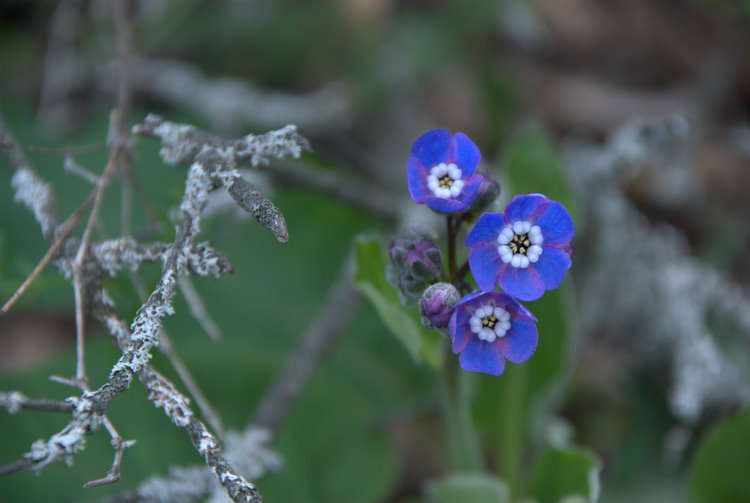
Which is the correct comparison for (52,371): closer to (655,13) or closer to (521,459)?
(521,459)

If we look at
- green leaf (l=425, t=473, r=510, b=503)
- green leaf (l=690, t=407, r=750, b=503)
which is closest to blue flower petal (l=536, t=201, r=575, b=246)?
green leaf (l=425, t=473, r=510, b=503)

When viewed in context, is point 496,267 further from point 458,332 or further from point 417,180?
point 417,180

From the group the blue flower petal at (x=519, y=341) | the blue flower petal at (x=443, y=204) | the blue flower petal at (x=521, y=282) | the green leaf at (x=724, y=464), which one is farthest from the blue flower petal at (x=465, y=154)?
the green leaf at (x=724, y=464)

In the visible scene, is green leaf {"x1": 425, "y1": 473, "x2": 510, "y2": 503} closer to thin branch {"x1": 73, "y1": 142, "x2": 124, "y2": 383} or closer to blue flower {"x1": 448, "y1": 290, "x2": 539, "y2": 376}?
blue flower {"x1": 448, "y1": 290, "x2": 539, "y2": 376}

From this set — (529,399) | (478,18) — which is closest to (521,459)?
(529,399)

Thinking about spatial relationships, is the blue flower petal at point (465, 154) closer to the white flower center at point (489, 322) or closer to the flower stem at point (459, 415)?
the white flower center at point (489, 322)

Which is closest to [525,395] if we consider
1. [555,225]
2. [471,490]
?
[471,490]
